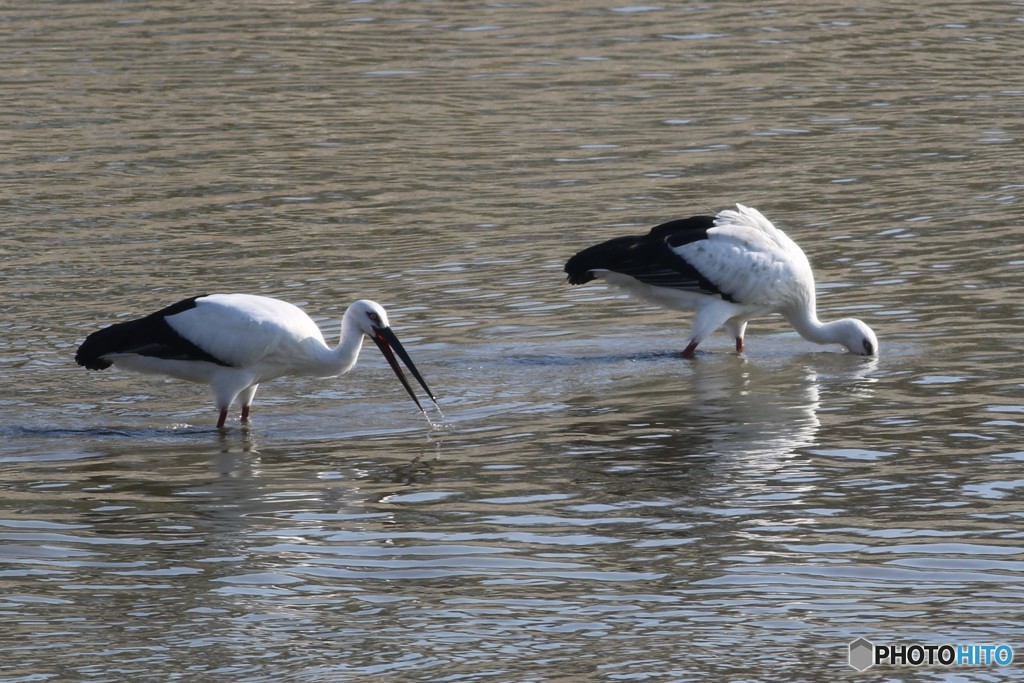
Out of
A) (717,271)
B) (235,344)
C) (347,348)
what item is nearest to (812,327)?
(717,271)

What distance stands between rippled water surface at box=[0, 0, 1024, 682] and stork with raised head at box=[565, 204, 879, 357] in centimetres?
32

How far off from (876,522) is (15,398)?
524 centimetres

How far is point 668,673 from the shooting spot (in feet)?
21.0

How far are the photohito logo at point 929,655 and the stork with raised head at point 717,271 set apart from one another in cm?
544

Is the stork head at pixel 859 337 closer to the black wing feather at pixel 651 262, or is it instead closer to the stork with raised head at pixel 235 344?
the black wing feather at pixel 651 262

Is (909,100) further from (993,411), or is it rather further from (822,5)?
(993,411)

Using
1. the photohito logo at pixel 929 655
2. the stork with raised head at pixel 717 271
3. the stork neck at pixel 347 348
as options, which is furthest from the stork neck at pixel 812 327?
the photohito logo at pixel 929 655

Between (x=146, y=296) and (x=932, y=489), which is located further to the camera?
(x=146, y=296)

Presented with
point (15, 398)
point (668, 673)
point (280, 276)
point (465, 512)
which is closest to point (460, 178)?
point (280, 276)

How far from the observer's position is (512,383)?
36.1 ft

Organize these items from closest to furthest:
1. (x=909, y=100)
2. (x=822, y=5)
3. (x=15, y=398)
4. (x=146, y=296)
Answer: (x=15, y=398)
(x=146, y=296)
(x=909, y=100)
(x=822, y=5)

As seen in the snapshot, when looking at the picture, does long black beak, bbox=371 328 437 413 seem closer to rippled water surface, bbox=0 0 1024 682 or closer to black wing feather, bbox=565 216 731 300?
rippled water surface, bbox=0 0 1024 682

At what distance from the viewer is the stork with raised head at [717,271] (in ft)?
39.4

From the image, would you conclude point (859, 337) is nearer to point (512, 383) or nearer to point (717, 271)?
point (717, 271)
